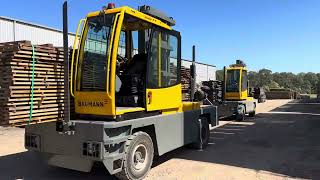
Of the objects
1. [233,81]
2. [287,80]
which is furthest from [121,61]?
[287,80]

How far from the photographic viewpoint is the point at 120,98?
23.7 feet

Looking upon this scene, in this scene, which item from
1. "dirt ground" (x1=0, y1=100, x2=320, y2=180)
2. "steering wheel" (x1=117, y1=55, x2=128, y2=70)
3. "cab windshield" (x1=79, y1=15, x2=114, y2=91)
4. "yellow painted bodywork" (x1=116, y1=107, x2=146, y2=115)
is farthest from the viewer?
"steering wheel" (x1=117, y1=55, x2=128, y2=70)

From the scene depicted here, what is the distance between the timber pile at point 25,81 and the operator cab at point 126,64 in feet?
17.1

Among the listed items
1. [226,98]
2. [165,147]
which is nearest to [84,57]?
[165,147]

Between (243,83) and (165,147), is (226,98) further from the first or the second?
(165,147)

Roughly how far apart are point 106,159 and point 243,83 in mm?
13296

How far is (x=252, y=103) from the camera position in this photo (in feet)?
64.8

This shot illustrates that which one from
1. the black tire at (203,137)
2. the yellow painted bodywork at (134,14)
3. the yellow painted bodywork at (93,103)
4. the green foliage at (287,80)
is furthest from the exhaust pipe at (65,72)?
the green foliage at (287,80)

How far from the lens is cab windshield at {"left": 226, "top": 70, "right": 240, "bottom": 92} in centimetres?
1811

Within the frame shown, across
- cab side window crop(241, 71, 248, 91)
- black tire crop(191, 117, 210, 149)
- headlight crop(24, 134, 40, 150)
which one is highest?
cab side window crop(241, 71, 248, 91)

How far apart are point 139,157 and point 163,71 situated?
1.79 m

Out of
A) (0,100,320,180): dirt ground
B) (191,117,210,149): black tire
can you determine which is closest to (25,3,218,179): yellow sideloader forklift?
(0,100,320,180): dirt ground

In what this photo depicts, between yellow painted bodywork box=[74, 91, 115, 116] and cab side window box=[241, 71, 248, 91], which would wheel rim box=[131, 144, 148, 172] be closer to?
yellow painted bodywork box=[74, 91, 115, 116]

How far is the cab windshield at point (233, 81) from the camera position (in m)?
18.1
